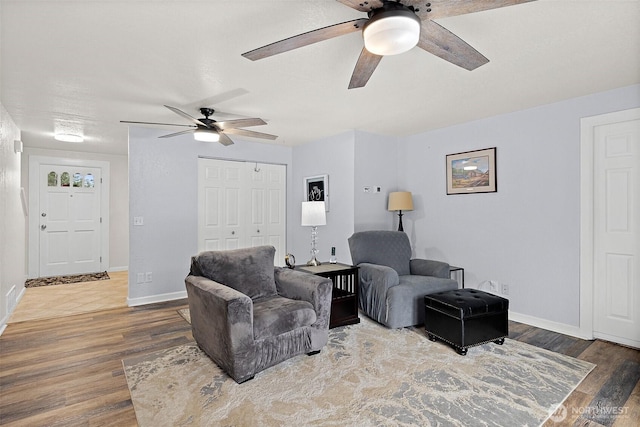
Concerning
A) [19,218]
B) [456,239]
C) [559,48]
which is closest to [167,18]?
[559,48]

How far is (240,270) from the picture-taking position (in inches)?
112

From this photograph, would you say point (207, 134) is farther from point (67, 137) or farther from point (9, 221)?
point (67, 137)

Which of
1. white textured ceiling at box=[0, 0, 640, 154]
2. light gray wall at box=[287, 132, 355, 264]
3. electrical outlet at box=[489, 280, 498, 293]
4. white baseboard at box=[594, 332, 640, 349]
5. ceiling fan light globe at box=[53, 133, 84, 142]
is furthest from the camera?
ceiling fan light globe at box=[53, 133, 84, 142]

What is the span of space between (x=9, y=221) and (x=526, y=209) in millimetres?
5809

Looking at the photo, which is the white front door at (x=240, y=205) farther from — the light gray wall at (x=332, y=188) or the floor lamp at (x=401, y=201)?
the floor lamp at (x=401, y=201)

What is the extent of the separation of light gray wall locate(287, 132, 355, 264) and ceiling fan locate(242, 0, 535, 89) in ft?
8.99

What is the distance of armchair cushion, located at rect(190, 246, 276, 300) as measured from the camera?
280cm

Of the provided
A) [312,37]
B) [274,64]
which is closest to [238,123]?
[274,64]

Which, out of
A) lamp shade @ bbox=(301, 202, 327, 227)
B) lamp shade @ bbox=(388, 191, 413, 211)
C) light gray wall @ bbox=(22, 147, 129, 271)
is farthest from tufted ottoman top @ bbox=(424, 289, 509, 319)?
light gray wall @ bbox=(22, 147, 129, 271)

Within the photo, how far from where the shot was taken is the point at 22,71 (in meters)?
2.57

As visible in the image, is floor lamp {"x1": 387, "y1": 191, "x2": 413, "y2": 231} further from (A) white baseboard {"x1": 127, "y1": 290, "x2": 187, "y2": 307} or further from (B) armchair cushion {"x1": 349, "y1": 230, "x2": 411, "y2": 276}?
(A) white baseboard {"x1": 127, "y1": 290, "x2": 187, "y2": 307}

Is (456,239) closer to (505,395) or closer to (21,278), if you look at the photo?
(505,395)

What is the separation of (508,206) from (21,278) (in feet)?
21.1

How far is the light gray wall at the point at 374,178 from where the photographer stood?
4.50 metres
